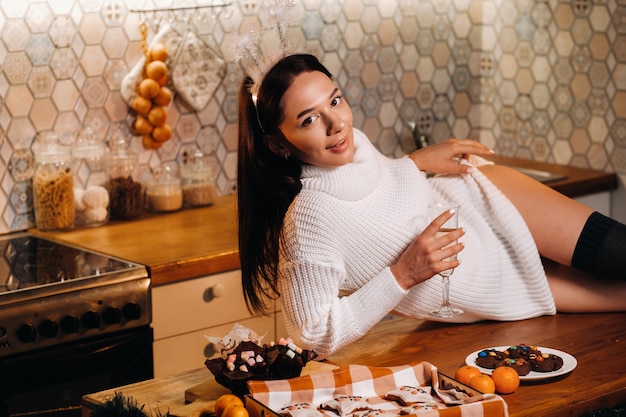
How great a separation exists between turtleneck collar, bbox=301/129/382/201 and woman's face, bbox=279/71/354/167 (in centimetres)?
3

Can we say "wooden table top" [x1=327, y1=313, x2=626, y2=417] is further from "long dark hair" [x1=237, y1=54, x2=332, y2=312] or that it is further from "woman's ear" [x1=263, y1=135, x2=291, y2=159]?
"woman's ear" [x1=263, y1=135, x2=291, y2=159]

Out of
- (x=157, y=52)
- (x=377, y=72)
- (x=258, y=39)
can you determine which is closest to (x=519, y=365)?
(x=258, y=39)

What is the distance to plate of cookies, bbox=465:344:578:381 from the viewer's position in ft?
6.26

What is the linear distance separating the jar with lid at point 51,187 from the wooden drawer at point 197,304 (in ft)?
1.83

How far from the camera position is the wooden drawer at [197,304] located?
2.84 meters

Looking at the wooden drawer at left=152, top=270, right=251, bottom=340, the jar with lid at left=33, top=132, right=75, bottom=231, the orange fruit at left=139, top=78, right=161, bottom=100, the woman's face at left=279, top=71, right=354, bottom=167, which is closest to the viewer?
the woman's face at left=279, top=71, right=354, bottom=167

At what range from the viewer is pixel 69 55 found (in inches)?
127

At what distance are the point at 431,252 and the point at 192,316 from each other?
1071 mm

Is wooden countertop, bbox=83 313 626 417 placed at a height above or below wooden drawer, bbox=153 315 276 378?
above

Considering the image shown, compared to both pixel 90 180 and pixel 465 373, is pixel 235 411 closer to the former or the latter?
pixel 465 373

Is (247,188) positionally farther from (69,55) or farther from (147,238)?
(69,55)

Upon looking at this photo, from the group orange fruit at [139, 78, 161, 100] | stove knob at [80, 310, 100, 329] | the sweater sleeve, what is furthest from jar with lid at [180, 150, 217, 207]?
the sweater sleeve

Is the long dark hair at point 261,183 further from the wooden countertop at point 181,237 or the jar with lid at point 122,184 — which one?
the jar with lid at point 122,184

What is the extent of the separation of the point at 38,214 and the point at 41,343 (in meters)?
0.70
